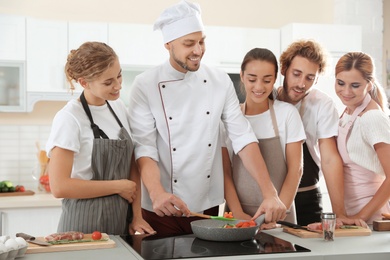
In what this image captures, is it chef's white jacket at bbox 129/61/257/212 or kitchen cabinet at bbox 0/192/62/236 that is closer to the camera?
chef's white jacket at bbox 129/61/257/212

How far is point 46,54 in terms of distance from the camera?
4.68m

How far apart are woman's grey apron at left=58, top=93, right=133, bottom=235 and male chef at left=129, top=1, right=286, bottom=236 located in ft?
0.55

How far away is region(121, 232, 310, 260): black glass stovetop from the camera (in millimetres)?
1972

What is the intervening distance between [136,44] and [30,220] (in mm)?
1635

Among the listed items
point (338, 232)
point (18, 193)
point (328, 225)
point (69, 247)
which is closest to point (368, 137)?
point (338, 232)

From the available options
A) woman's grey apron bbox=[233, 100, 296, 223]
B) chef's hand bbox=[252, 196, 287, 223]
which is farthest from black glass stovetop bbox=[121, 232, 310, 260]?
woman's grey apron bbox=[233, 100, 296, 223]

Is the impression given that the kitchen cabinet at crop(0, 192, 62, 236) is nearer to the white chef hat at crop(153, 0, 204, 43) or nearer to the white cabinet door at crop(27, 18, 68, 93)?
the white cabinet door at crop(27, 18, 68, 93)

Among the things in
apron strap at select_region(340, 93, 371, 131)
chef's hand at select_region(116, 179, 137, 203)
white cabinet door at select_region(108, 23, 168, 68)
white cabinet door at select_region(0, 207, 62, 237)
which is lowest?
white cabinet door at select_region(0, 207, 62, 237)

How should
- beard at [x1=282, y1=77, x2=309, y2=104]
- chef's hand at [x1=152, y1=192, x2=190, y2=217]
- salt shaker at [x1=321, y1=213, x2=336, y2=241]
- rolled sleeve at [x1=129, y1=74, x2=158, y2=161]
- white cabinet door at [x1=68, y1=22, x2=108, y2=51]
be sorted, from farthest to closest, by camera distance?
white cabinet door at [x1=68, y1=22, x2=108, y2=51]
beard at [x1=282, y1=77, x2=309, y2=104]
rolled sleeve at [x1=129, y1=74, x2=158, y2=161]
chef's hand at [x1=152, y1=192, x2=190, y2=217]
salt shaker at [x1=321, y1=213, x2=336, y2=241]

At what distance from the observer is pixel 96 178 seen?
8.04ft

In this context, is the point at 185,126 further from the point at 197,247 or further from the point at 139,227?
the point at 197,247

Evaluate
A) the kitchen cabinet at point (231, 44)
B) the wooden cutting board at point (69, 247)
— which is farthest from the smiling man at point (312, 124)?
the kitchen cabinet at point (231, 44)

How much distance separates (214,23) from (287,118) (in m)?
2.90

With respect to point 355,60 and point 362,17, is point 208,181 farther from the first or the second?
point 362,17
